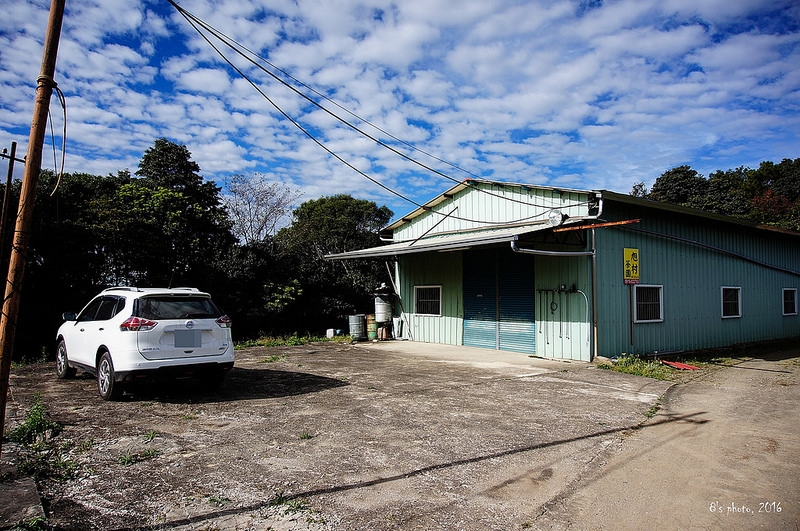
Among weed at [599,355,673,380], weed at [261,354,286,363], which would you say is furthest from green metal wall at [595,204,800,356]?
weed at [261,354,286,363]

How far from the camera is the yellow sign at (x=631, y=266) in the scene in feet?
38.5

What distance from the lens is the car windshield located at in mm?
6918

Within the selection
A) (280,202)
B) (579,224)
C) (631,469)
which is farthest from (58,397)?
(280,202)

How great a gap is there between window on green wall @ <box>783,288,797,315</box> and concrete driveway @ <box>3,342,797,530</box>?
39.0 ft

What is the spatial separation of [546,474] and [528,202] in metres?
9.55

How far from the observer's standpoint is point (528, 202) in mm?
13094

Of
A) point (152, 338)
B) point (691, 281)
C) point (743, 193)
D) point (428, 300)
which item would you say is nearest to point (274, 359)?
point (152, 338)

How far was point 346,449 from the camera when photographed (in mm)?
5062

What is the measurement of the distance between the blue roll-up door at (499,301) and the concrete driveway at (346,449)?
11.3 feet

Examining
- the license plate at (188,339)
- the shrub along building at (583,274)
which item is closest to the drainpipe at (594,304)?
the shrub along building at (583,274)

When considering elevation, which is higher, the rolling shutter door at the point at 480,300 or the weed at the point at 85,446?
the rolling shutter door at the point at 480,300

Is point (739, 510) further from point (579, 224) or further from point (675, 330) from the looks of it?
point (675, 330)

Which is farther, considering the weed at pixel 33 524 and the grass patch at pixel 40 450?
the grass patch at pixel 40 450

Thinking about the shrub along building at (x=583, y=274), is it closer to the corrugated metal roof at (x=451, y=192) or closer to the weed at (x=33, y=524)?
the corrugated metal roof at (x=451, y=192)
